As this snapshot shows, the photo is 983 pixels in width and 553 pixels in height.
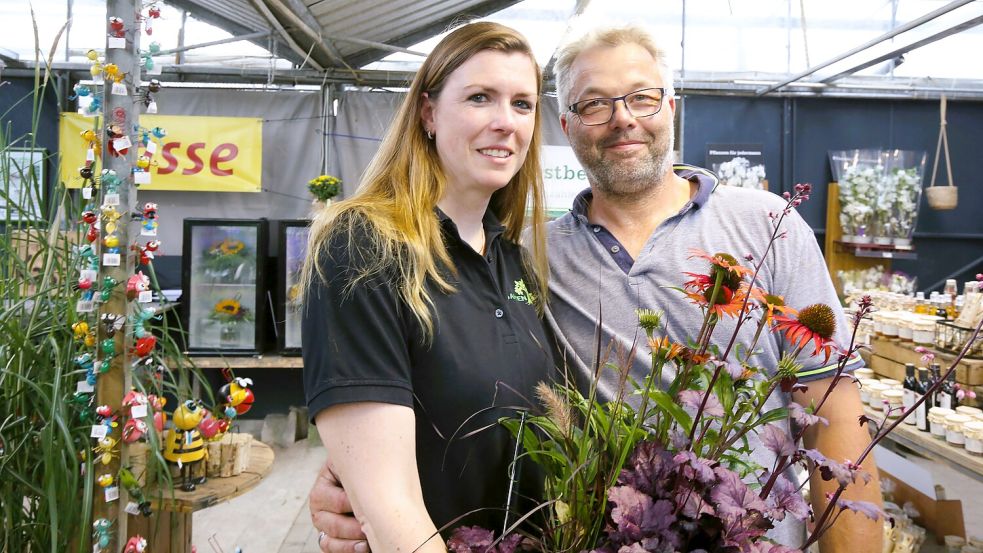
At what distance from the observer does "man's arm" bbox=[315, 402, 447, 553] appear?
40.6 inches

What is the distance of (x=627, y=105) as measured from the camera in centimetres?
165

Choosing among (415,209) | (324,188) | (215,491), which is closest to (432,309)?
(415,209)

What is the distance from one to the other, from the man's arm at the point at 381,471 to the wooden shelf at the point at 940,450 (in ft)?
7.18

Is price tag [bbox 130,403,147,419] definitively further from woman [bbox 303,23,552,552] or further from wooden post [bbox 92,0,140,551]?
woman [bbox 303,23,552,552]

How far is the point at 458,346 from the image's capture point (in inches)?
47.3

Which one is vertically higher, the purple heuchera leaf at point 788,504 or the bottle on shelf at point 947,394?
the purple heuchera leaf at point 788,504

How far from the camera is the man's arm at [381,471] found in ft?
3.38

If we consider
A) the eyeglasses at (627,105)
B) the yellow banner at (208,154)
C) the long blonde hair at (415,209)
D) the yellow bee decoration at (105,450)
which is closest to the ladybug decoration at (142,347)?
the yellow bee decoration at (105,450)

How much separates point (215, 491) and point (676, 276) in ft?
6.10

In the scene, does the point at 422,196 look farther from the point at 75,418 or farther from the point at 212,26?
the point at 212,26

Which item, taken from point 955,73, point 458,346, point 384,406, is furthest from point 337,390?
point 955,73

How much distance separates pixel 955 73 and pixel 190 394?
6.65 meters

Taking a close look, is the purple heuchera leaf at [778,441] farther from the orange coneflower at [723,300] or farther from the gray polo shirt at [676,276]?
the gray polo shirt at [676,276]

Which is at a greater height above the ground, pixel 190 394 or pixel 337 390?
pixel 337 390
